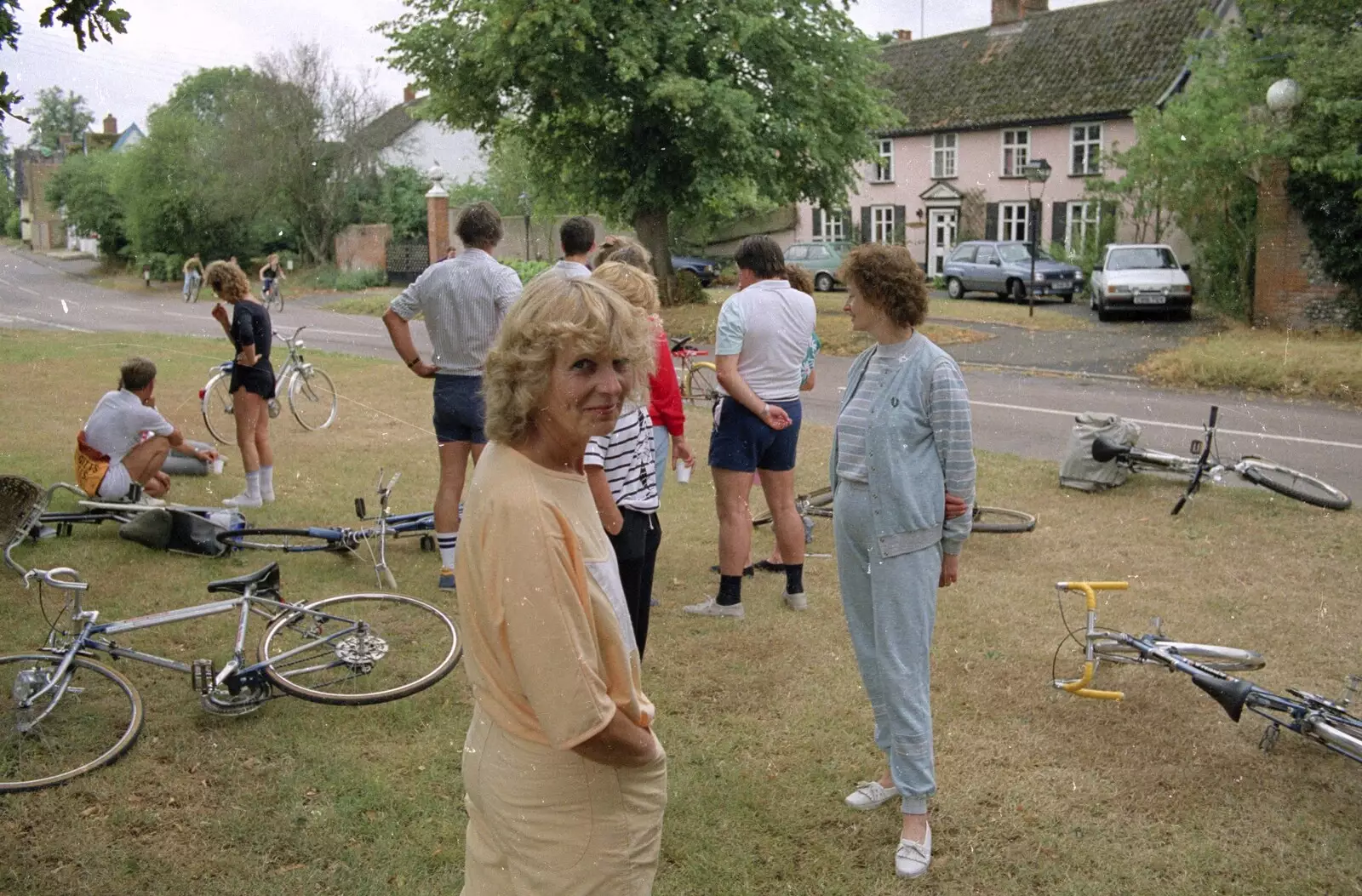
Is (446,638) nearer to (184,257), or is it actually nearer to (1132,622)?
(1132,622)

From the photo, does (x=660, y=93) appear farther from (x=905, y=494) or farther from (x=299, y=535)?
(x=905, y=494)

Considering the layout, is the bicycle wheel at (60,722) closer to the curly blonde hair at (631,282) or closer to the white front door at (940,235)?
the curly blonde hair at (631,282)

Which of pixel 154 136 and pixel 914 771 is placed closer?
pixel 914 771

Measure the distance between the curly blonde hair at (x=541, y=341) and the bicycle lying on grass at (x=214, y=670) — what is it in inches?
128

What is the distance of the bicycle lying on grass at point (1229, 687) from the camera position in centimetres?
470

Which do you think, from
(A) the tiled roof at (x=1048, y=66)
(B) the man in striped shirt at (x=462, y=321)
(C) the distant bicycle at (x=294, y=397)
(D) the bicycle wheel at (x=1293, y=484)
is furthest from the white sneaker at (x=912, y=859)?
(A) the tiled roof at (x=1048, y=66)

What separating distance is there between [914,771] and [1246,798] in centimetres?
143

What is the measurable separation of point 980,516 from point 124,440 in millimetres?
5950

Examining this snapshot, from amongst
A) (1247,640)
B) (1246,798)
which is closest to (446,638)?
(1246,798)

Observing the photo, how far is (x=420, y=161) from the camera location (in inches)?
2151

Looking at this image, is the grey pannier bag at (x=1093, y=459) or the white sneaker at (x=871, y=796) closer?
the white sneaker at (x=871, y=796)

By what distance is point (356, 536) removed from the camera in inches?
290

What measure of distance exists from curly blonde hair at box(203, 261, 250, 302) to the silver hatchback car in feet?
86.7

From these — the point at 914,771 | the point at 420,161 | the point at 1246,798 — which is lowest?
the point at 1246,798
